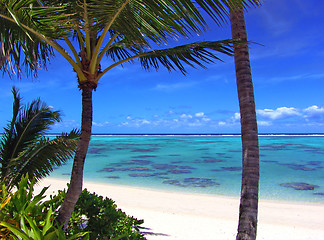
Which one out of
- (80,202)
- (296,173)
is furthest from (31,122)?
(296,173)

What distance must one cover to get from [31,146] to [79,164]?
224cm

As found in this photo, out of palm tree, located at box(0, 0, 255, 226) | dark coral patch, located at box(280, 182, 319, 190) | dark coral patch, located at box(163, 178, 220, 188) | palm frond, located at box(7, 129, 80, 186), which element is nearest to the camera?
palm tree, located at box(0, 0, 255, 226)

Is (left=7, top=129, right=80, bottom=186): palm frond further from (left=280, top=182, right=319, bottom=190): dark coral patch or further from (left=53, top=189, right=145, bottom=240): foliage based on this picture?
(left=280, top=182, right=319, bottom=190): dark coral patch

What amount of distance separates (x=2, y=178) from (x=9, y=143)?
2.29 feet

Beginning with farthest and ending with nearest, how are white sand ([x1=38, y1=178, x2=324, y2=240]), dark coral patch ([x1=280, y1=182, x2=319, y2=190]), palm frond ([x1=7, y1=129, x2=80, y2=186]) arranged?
dark coral patch ([x1=280, y1=182, x2=319, y2=190]), white sand ([x1=38, y1=178, x2=324, y2=240]), palm frond ([x1=7, y1=129, x2=80, y2=186])

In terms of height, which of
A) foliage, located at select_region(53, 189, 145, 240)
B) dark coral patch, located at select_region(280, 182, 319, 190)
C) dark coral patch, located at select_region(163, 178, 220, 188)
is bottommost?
foliage, located at select_region(53, 189, 145, 240)

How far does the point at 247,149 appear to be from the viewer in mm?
3424

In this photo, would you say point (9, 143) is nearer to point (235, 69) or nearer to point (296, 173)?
point (235, 69)

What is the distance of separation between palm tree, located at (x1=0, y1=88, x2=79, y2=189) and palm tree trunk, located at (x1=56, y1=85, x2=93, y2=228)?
142cm

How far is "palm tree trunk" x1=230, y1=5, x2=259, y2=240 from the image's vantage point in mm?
3314

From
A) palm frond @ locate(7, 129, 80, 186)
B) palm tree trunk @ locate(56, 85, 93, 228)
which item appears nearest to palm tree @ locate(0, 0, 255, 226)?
palm tree trunk @ locate(56, 85, 93, 228)

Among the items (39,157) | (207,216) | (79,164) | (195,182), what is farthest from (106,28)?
(195,182)

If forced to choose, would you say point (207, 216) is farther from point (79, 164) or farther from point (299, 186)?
point (299, 186)

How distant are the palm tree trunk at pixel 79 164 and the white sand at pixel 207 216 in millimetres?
3254
